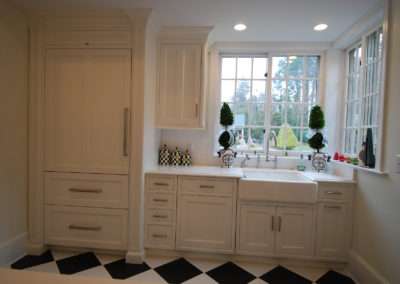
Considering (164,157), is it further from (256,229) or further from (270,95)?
(270,95)

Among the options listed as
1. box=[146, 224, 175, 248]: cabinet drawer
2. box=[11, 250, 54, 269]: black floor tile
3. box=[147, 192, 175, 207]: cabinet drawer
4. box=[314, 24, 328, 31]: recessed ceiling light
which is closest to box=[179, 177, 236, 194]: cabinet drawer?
box=[147, 192, 175, 207]: cabinet drawer

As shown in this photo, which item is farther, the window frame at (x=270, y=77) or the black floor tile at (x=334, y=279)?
the window frame at (x=270, y=77)

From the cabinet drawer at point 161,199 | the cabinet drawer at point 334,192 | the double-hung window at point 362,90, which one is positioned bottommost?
the cabinet drawer at point 161,199

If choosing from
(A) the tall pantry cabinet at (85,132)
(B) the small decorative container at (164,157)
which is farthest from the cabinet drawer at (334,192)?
(A) the tall pantry cabinet at (85,132)

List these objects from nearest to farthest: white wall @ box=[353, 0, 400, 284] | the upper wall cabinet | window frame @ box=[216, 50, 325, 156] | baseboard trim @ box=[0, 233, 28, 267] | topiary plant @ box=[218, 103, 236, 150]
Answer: white wall @ box=[353, 0, 400, 284] < baseboard trim @ box=[0, 233, 28, 267] < the upper wall cabinet < topiary plant @ box=[218, 103, 236, 150] < window frame @ box=[216, 50, 325, 156]

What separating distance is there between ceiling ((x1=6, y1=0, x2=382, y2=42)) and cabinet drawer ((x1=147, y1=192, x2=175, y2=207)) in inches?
67.5

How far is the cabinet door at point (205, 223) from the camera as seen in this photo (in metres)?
2.22

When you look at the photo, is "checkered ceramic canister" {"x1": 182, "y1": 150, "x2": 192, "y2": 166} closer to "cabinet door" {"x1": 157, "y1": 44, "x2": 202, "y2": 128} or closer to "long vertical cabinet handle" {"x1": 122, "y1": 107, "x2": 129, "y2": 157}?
"cabinet door" {"x1": 157, "y1": 44, "x2": 202, "y2": 128}

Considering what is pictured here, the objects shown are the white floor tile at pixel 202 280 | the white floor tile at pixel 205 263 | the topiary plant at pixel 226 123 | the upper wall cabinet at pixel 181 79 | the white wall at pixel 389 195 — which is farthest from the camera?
the topiary plant at pixel 226 123

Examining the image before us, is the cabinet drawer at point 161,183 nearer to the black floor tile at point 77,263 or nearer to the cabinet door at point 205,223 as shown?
the cabinet door at point 205,223

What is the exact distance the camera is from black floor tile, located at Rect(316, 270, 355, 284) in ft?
6.50

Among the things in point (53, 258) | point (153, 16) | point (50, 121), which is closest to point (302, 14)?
point (153, 16)

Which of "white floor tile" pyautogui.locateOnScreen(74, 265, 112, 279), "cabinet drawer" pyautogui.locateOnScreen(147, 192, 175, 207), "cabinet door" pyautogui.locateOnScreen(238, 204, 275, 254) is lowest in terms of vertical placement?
"white floor tile" pyautogui.locateOnScreen(74, 265, 112, 279)

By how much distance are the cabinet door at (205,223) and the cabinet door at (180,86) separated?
814 millimetres
